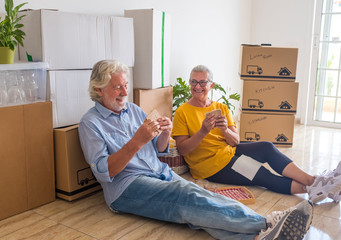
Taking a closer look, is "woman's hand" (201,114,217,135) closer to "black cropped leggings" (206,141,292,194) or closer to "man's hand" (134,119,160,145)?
"black cropped leggings" (206,141,292,194)

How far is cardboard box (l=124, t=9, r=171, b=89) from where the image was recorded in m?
2.94

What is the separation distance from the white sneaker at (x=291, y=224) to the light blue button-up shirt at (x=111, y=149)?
720 mm

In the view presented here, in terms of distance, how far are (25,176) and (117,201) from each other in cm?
55

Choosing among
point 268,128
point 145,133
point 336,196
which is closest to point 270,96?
point 268,128

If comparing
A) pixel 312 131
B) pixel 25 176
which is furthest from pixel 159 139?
pixel 312 131

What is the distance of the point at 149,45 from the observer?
2969mm

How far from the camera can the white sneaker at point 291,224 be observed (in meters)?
1.64

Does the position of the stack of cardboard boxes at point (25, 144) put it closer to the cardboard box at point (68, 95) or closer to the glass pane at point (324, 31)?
the cardboard box at point (68, 95)

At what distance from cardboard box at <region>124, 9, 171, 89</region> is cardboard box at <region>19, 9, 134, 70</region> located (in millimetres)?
169

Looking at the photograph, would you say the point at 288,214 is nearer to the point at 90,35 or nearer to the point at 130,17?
the point at 90,35

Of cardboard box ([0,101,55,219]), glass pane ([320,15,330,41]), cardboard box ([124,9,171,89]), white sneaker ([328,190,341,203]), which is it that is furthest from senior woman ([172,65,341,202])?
glass pane ([320,15,330,41])

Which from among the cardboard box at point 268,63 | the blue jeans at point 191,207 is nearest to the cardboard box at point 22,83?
the blue jeans at point 191,207

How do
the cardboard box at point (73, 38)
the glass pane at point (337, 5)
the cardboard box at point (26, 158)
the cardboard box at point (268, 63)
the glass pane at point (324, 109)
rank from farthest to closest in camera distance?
the glass pane at point (324, 109)
the glass pane at point (337, 5)
the cardboard box at point (268, 63)
the cardboard box at point (73, 38)
the cardboard box at point (26, 158)

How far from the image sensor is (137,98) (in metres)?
2.93
